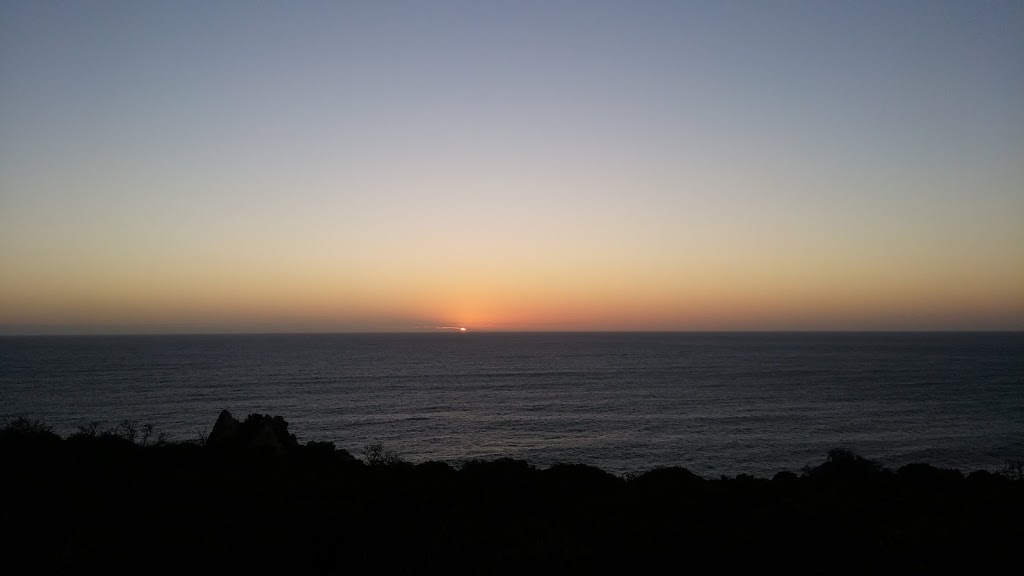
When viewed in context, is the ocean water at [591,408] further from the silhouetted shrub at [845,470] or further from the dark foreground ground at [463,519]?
the dark foreground ground at [463,519]

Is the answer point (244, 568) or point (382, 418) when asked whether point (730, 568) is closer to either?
point (244, 568)

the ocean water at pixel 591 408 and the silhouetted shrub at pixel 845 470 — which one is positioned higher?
the silhouetted shrub at pixel 845 470

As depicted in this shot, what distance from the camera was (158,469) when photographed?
2030 cm

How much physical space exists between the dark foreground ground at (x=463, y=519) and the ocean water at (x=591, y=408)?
25387mm

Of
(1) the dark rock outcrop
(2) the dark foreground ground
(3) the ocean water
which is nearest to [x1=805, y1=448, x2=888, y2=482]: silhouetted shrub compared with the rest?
(2) the dark foreground ground

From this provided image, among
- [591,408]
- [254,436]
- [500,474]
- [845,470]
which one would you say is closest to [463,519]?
[500,474]

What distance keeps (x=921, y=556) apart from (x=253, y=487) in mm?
15852

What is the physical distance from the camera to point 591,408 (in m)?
74.3

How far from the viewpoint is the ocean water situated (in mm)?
51156

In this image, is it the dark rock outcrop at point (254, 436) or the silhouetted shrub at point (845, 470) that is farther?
the dark rock outcrop at point (254, 436)

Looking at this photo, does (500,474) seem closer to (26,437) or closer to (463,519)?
(463,519)

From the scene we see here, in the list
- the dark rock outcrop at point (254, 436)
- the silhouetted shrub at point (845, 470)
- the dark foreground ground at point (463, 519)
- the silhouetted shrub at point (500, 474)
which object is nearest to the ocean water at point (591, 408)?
the silhouetted shrub at point (845, 470)

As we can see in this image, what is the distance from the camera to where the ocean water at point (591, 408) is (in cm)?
5116

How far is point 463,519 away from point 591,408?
2358 inches
